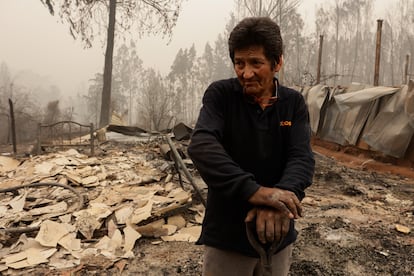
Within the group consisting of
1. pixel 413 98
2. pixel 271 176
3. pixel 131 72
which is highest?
pixel 131 72

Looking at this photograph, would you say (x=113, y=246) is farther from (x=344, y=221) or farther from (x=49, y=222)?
(x=344, y=221)

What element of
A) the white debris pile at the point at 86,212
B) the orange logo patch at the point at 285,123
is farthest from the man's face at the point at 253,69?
the white debris pile at the point at 86,212

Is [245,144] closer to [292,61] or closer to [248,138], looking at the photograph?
[248,138]

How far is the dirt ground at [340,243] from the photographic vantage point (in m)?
3.13

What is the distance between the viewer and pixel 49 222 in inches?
155

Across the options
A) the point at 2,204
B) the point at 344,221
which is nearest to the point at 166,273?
the point at 344,221

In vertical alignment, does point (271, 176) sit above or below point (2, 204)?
above

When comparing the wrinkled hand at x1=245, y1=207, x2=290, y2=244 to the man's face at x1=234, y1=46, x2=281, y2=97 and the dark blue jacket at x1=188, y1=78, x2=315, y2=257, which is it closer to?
the dark blue jacket at x1=188, y1=78, x2=315, y2=257

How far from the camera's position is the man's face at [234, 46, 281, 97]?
1302 mm

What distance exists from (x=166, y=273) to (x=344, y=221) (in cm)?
242

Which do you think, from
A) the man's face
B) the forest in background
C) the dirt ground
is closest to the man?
the man's face

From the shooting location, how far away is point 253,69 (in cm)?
131

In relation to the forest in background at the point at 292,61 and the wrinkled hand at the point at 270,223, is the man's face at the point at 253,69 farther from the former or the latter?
the forest in background at the point at 292,61

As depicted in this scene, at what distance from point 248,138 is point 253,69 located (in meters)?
0.28
